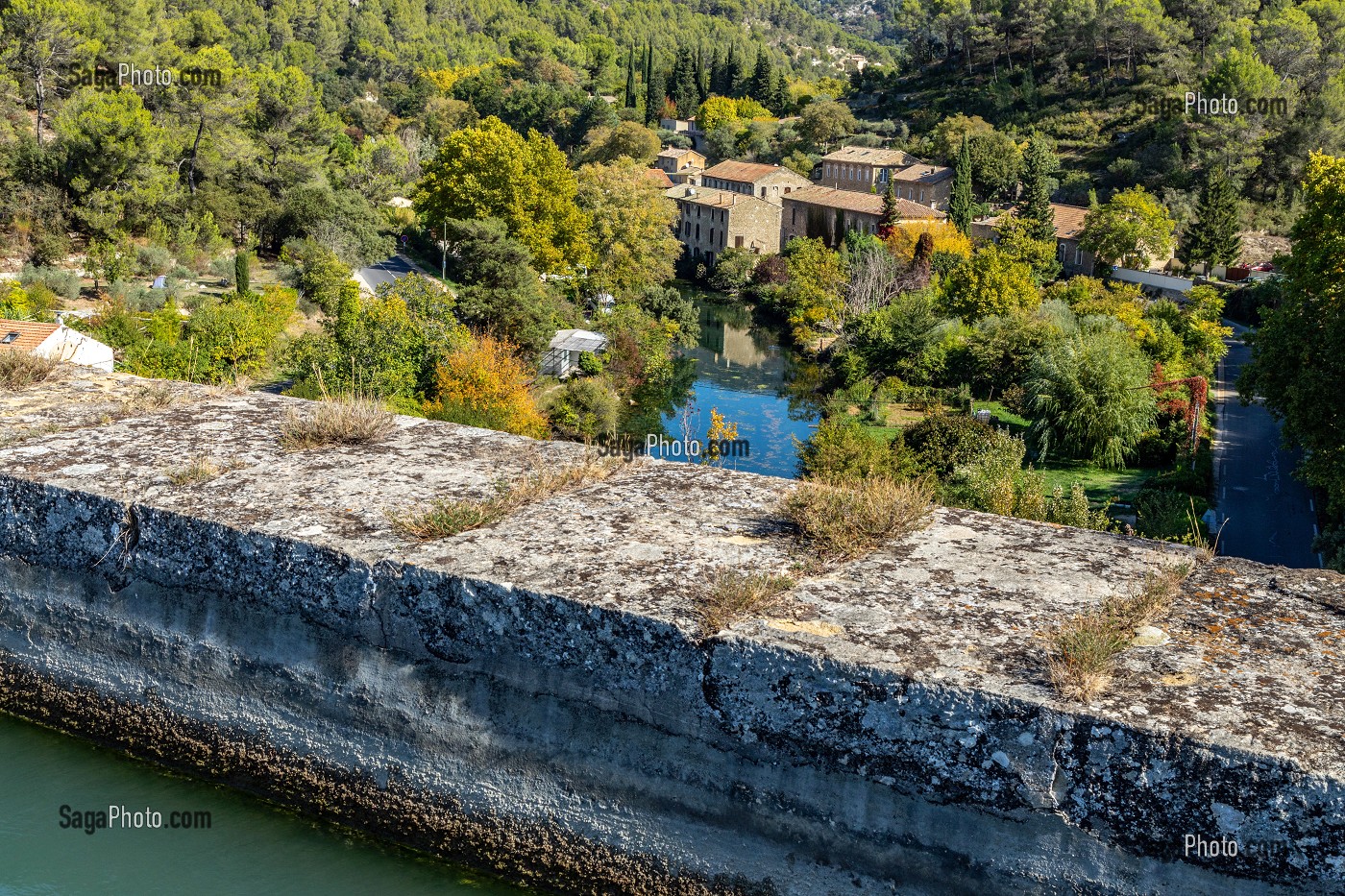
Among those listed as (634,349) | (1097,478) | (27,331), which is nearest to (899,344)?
(634,349)

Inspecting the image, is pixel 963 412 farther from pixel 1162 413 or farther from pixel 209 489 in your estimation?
pixel 209 489

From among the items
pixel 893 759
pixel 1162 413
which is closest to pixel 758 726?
pixel 893 759

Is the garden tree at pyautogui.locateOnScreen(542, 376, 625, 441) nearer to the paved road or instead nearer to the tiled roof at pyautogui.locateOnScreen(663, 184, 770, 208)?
the paved road

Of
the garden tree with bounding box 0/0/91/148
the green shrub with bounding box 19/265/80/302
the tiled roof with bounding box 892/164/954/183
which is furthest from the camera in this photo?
the tiled roof with bounding box 892/164/954/183

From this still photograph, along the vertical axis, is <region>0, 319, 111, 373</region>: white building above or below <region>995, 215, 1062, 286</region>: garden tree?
below

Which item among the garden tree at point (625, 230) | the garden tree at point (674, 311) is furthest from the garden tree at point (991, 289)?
the garden tree at point (625, 230)

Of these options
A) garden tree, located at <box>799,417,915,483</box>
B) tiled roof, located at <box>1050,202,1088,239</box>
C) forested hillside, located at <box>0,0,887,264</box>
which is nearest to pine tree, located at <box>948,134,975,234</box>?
tiled roof, located at <box>1050,202,1088,239</box>

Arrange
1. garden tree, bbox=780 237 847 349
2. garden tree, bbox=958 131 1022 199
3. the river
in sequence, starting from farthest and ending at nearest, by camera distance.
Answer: garden tree, bbox=958 131 1022 199
garden tree, bbox=780 237 847 349
the river
